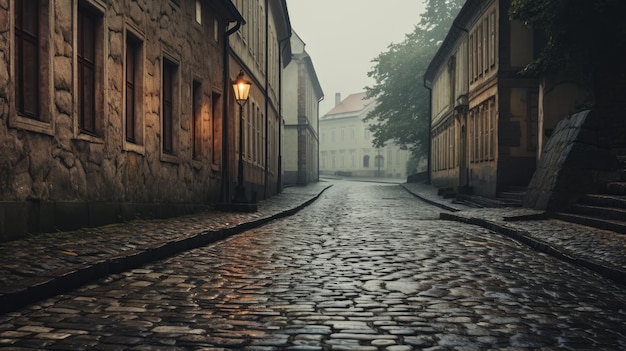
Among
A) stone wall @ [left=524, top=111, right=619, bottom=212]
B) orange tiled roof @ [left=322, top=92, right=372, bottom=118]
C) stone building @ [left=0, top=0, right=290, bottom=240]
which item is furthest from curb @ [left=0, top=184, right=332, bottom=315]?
orange tiled roof @ [left=322, top=92, right=372, bottom=118]

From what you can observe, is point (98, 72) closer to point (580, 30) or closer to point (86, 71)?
point (86, 71)

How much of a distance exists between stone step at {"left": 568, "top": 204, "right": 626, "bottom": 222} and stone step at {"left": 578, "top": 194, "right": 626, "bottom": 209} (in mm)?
164

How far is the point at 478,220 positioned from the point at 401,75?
33505 mm

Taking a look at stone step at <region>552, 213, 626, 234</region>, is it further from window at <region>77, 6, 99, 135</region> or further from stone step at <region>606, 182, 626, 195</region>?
window at <region>77, 6, 99, 135</region>

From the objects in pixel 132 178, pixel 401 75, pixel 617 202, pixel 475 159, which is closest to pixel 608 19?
pixel 617 202

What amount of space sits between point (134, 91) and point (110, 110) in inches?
58.1

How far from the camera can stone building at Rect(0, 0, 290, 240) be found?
7.27 m

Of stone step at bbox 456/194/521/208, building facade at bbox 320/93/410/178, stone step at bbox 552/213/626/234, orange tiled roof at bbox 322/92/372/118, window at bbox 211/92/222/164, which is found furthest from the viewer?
orange tiled roof at bbox 322/92/372/118

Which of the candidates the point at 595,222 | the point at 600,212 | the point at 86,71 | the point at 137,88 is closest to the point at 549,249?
the point at 595,222

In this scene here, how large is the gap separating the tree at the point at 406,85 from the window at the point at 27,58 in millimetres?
37448

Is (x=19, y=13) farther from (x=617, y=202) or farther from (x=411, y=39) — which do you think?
(x=411, y=39)

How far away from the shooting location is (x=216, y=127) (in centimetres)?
1689

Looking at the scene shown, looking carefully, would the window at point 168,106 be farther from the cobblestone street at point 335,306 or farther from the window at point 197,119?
the cobblestone street at point 335,306

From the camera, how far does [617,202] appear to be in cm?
1167
